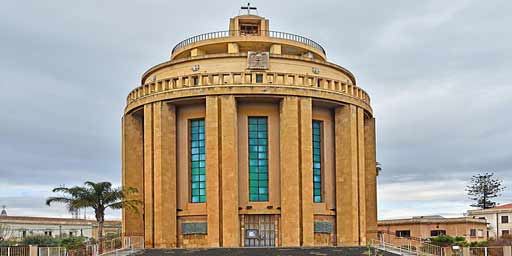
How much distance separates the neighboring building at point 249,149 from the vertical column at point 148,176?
0.24 ft

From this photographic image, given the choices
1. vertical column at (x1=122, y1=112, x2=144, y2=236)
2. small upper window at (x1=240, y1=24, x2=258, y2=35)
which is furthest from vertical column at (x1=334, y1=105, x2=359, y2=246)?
vertical column at (x1=122, y1=112, x2=144, y2=236)

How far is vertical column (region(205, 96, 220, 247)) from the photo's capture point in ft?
149

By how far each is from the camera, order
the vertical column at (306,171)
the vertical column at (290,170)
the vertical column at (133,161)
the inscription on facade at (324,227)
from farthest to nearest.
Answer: the vertical column at (133,161), the inscription on facade at (324,227), the vertical column at (306,171), the vertical column at (290,170)

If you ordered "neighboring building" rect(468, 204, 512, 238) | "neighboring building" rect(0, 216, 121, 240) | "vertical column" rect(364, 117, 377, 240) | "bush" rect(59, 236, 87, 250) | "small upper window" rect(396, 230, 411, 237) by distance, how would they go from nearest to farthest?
"bush" rect(59, 236, 87, 250), "vertical column" rect(364, 117, 377, 240), "small upper window" rect(396, 230, 411, 237), "neighboring building" rect(0, 216, 121, 240), "neighboring building" rect(468, 204, 512, 238)

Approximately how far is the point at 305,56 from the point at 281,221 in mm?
12071

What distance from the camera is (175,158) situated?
48.4 meters

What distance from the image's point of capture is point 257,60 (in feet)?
159

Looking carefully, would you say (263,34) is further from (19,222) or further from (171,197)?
(19,222)

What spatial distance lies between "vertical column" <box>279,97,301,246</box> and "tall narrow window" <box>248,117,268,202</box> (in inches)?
61.8

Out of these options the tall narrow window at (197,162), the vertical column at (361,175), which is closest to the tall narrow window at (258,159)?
the tall narrow window at (197,162)

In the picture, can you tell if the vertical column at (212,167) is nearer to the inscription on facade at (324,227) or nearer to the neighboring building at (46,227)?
the inscription on facade at (324,227)

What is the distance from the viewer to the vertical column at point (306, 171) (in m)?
46.1

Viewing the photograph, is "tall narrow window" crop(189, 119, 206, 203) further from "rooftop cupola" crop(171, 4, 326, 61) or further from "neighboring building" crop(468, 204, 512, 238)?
"neighboring building" crop(468, 204, 512, 238)

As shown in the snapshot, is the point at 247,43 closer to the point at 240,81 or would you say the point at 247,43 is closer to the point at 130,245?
the point at 240,81
